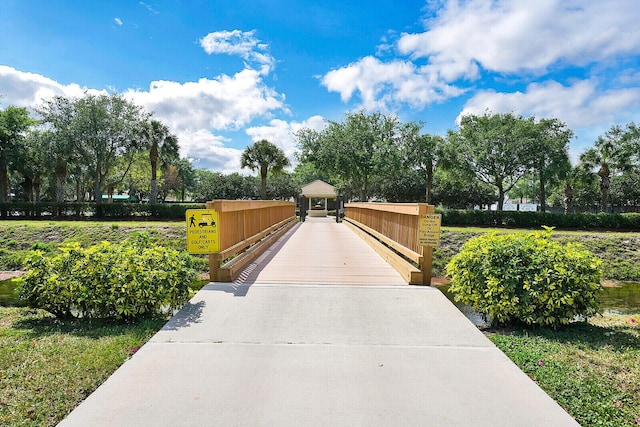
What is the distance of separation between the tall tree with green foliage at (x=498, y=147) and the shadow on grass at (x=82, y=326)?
2981 cm

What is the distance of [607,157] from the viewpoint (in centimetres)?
3067

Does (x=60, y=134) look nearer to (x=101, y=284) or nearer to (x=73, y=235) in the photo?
(x=73, y=235)

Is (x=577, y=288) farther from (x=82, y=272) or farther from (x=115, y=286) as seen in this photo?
(x=82, y=272)

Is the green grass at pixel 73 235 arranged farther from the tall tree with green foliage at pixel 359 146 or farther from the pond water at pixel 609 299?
the tall tree with green foliage at pixel 359 146

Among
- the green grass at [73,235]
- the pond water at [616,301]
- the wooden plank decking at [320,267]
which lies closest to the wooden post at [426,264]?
the wooden plank decking at [320,267]

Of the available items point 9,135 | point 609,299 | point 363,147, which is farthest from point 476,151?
point 9,135

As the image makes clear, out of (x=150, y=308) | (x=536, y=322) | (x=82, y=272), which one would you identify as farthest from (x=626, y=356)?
(x=82, y=272)

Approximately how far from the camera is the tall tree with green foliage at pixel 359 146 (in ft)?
102

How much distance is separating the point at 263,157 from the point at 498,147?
2082 centimetres

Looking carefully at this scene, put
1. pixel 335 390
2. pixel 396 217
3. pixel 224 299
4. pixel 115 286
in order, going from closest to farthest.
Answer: pixel 335 390 → pixel 115 286 → pixel 224 299 → pixel 396 217

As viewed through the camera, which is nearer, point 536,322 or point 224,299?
point 536,322

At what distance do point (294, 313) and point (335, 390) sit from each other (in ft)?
6.37

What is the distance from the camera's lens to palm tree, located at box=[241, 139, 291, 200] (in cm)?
3716

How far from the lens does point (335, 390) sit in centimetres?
284
